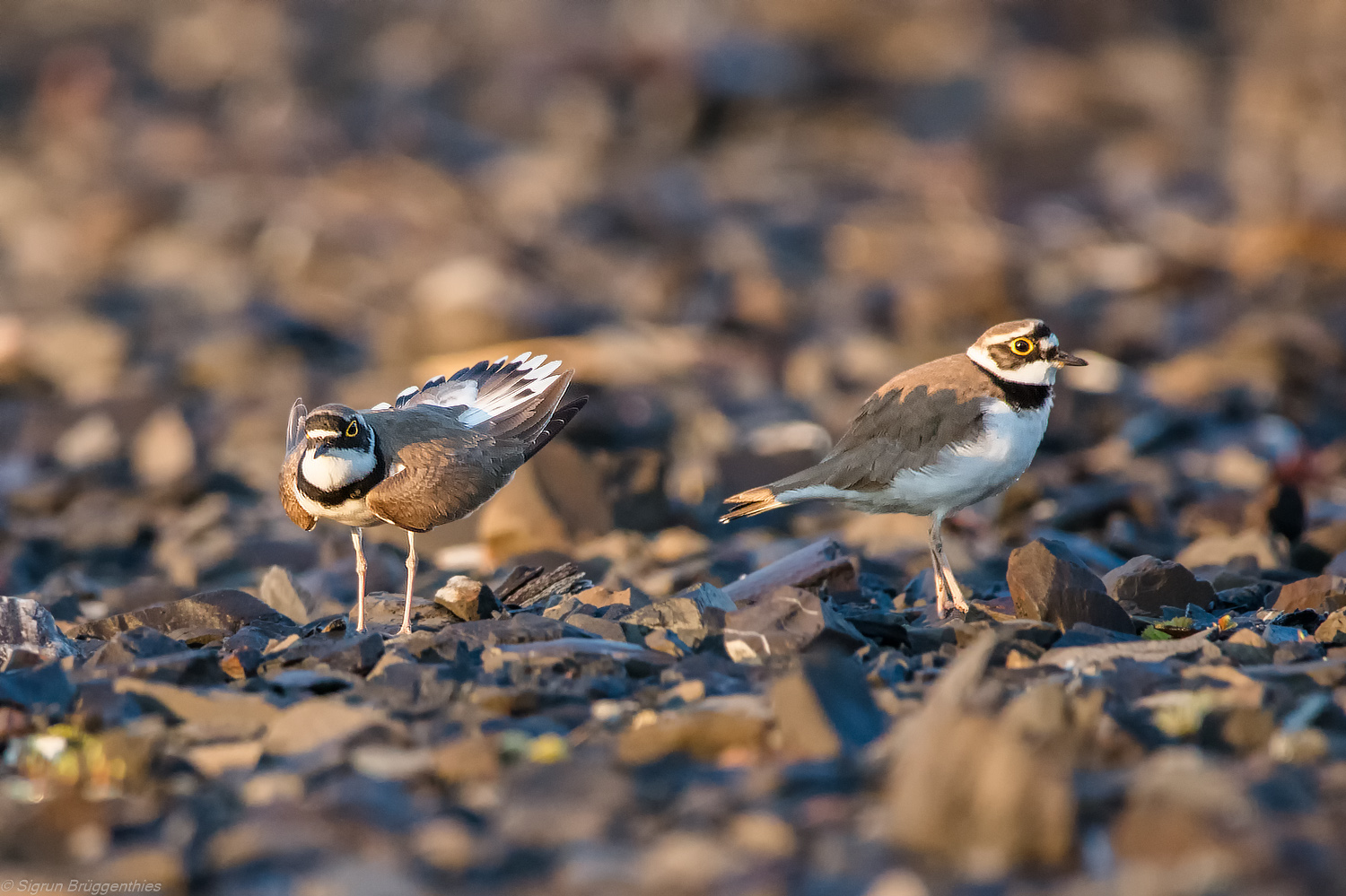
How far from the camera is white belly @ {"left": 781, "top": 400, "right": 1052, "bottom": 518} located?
23.0 feet

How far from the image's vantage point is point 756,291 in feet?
54.1

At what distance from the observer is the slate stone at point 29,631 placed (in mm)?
6027

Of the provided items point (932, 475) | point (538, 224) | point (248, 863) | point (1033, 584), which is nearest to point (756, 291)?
point (538, 224)

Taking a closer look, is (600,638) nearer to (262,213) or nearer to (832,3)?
(262,213)

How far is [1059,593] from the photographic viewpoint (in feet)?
19.4

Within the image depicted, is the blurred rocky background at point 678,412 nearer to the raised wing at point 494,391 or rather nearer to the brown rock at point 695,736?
the brown rock at point 695,736

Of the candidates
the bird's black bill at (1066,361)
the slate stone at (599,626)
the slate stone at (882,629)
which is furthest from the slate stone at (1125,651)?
the bird's black bill at (1066,361)

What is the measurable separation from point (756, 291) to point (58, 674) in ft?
39.1

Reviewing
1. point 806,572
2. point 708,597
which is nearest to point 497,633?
point 708,597

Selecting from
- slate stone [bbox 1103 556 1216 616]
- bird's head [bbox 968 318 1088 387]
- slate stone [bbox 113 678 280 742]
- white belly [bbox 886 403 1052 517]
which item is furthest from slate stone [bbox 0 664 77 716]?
bird's head [bbox 968 318 1088 387]

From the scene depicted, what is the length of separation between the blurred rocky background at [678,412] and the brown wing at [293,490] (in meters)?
0.53

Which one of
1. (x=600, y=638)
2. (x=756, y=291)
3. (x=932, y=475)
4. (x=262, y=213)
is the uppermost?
(x=262, y=213)

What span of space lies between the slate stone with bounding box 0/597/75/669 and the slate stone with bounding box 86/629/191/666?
0.23m

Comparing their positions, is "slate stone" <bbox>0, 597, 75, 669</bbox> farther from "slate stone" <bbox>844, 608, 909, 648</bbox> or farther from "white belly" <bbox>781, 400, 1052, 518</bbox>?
"white belly" <bbox>781, 400, 1052, 518</bbox>
